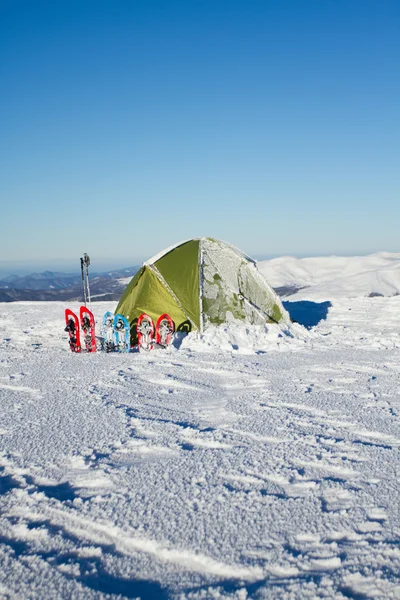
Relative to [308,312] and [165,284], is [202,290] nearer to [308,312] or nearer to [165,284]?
[165,284]

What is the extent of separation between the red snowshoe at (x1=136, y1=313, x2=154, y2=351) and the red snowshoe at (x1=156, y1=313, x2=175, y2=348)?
0.17 metres

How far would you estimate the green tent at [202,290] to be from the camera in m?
10.5

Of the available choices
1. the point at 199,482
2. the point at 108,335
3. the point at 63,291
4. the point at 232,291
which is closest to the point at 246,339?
the point at 232,291

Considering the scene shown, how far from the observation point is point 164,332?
31.9 feet

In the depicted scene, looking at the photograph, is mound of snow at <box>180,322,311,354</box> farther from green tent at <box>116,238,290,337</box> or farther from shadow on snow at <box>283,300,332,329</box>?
shadow on snow at <box>283,300,332,329</box>

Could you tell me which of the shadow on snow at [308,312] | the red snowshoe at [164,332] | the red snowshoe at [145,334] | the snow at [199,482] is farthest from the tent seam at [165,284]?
the shadow on snow at [308,312]

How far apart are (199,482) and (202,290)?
718 cm

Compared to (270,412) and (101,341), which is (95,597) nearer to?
(270,412)

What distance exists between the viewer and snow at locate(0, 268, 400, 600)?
2.52m

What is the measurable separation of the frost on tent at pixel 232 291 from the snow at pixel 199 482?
3064mm

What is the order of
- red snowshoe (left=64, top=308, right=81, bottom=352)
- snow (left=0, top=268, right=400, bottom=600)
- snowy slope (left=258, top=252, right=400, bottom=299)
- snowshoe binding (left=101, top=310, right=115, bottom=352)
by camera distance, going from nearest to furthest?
snow (left=0, top=268, right=400, bottom=600) → red snowshoe (left=64, top=308, right=81, bottom=352) → snowshoe binding (left=101, top=310, right=115, bottom=352) → snowy slope (left=258, top=252, right=400, bottom=299)

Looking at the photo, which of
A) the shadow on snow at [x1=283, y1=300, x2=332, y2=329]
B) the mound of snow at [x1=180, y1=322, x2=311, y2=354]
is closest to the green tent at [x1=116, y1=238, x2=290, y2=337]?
the mound of snow at [x1=180, y1=322, x2=311, y2=354]

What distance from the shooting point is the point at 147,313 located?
1052 centimetres

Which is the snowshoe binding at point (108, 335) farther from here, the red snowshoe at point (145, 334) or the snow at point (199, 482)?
the snow at point (199, 482)
